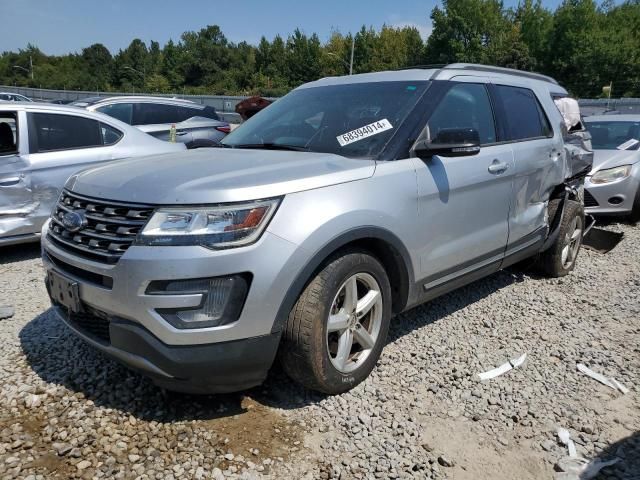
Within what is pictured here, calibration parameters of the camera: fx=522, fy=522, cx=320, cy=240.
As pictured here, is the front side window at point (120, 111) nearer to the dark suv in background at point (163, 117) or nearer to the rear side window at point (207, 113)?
the dark suv in background at point (163, 117)

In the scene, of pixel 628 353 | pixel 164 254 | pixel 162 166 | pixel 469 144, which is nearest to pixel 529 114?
pixel 469 144

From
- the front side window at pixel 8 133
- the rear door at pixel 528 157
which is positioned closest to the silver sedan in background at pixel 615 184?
the rear door at pixel 528 157

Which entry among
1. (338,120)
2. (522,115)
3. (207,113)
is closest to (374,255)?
(338,120)

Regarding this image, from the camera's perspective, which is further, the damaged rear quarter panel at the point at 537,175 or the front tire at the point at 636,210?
the front tire at the point at 636,210

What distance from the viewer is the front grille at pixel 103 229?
2.37 m

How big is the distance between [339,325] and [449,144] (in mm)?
1231

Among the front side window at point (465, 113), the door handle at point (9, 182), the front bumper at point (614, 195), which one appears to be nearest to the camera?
the front side window at point (465, 113)

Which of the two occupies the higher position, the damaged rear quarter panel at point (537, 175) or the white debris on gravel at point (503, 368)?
the damaged rear quarter panel at point (537, 175)

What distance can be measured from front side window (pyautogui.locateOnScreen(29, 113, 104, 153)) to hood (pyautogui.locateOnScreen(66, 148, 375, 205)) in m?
2.77

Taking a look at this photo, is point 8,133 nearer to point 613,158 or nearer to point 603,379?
point 603,379

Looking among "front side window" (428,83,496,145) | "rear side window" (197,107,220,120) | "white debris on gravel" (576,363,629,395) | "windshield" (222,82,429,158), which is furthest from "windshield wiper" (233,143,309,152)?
"rear side window" (197,107,220,120)

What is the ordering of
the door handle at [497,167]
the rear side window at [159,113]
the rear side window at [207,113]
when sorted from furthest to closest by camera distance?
the rear side window at [207,113] < the rear side window at [159,113] < the door handle at [497,167]

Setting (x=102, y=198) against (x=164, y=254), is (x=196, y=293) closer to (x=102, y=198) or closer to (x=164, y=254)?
(x=164, y=254)

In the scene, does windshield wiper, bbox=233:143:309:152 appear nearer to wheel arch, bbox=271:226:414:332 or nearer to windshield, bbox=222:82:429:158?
windshield, bbox=222:82:429:158
